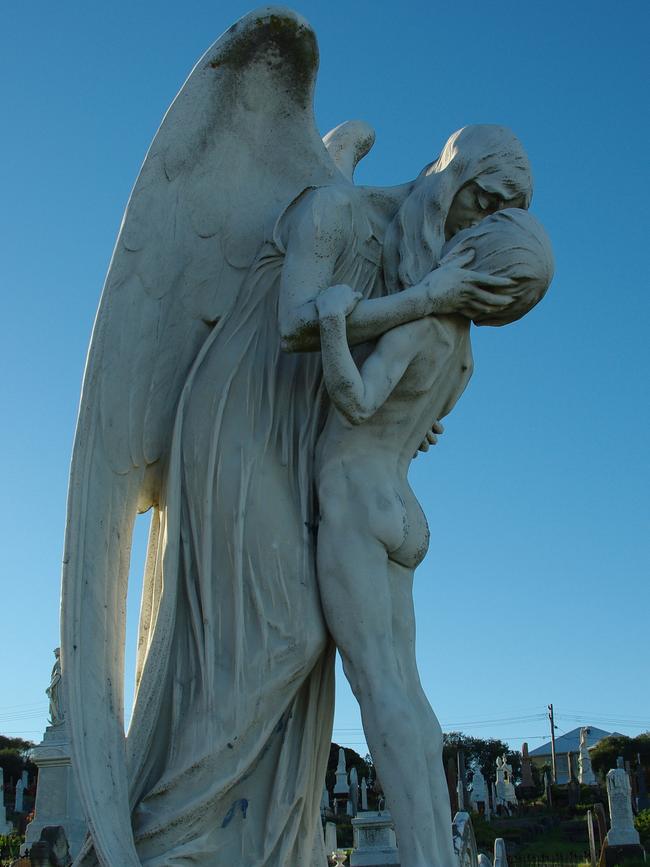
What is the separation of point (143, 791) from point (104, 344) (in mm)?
1632

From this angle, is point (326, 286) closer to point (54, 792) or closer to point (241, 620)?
point (241, 620)

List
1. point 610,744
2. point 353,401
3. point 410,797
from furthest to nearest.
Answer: point 610,744 < point 353,401 < point 410,797

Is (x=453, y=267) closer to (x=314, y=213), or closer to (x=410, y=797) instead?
(x=314, y=213)

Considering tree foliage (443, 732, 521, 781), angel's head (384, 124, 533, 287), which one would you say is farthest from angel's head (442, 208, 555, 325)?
tree foliage (443, 732, 521, 781)

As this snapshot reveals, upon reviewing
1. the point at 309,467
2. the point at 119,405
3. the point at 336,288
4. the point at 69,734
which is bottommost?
the point at 69,734

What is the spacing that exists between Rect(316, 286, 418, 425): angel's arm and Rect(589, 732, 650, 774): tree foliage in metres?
50.9

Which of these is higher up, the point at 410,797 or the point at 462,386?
the point at 462,386

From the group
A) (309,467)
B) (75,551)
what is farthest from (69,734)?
(309,467)

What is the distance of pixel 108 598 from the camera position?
148 inches

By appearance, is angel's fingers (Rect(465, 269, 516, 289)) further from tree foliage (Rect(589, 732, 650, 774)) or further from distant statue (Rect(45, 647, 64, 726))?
tree foliage (Rect(589, 732, 650, 774))

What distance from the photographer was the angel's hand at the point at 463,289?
372 cm

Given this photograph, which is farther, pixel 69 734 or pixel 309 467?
pixel 309 467

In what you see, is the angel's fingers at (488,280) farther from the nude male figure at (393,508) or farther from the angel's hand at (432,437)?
the angel's hand at (432,437)

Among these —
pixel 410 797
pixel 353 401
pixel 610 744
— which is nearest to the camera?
pixel 410 797
